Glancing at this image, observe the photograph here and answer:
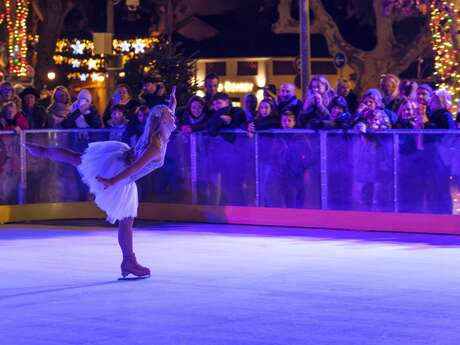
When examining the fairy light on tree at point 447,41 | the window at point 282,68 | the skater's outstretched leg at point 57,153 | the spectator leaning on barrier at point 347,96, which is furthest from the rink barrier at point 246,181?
the window at point 282,68

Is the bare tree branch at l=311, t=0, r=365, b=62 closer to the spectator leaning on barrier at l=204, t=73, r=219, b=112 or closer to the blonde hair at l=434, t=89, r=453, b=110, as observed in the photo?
the spectator leaning on barrier at l=204, t=73, r=219, b=112

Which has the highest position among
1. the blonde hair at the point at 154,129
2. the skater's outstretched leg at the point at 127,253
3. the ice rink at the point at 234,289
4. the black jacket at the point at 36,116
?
the black jacket at the point at 36,116

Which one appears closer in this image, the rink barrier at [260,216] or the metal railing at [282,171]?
the metal railing at [282,171]

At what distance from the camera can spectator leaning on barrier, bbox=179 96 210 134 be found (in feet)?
59.7

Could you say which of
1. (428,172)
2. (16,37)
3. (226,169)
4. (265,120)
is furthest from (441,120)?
(16,37)

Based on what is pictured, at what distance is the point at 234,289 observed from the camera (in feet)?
38.7

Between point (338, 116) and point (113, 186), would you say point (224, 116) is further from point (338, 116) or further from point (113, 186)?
point (113, 186)

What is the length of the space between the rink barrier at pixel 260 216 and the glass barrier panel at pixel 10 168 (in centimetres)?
16

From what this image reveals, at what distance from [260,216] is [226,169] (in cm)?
80

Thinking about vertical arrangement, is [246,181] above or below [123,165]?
below

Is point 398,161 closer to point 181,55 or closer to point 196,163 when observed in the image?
point 196,163

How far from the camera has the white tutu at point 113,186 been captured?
12.5 m

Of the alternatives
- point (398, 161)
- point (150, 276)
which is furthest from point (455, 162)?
point (150, 276)

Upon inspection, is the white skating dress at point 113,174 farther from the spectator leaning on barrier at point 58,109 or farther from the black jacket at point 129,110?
the spectator leaning on barrier at point 58,109
